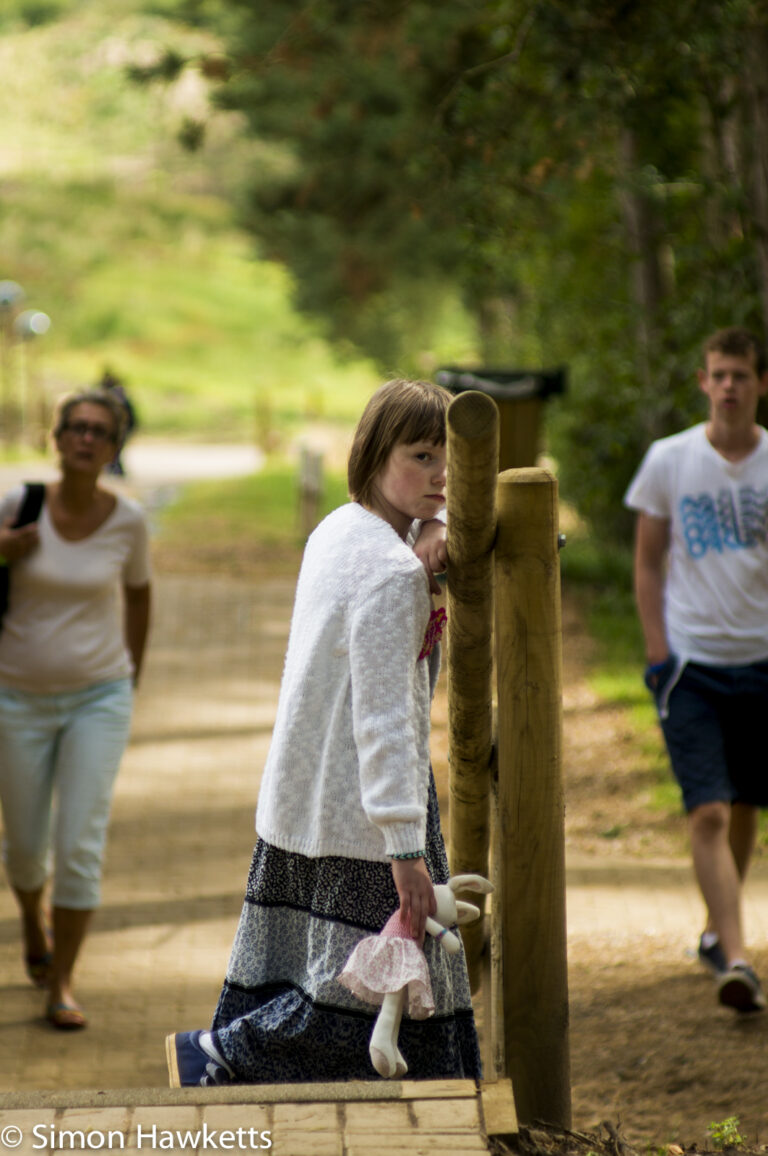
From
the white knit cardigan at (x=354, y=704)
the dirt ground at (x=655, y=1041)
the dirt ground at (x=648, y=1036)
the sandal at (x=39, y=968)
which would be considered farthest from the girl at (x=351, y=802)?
the sandal at (x=39, y=968)

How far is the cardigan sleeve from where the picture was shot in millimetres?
2559

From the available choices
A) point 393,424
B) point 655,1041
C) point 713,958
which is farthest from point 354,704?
point 713,958

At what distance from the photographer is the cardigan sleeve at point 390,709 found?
256 cm

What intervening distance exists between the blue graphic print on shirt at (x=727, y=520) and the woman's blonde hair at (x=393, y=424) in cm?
225

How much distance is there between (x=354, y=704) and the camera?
260cm

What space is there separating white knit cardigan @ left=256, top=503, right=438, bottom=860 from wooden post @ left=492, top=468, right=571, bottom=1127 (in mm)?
231

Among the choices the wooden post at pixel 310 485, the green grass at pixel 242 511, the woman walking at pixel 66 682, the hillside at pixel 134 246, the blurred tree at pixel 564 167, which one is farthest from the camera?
the hillside at pixel 134 246

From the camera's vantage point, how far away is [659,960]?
5418 millimetres

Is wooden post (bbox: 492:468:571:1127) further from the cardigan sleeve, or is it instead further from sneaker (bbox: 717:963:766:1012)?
sneaker (bbox: 717:963:766:1012)

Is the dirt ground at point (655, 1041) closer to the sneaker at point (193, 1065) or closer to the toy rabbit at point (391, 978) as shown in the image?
the toy rabbit at point (391, 978)

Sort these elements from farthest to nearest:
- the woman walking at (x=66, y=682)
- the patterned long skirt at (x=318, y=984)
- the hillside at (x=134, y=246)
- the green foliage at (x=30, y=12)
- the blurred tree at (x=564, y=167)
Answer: the green foliage at (x=30, y=12) → the hillside at (x=134, y=246) → the blurred tree at (x=564, y=167) → the woman walking at (x=66, y=682) → the patterned long skirt at (x=318, y=984)

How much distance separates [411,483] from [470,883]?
31.7 inches

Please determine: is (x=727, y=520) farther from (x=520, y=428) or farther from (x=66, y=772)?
(x=520, y=428)

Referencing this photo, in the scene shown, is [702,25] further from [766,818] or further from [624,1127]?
[624,1127]
